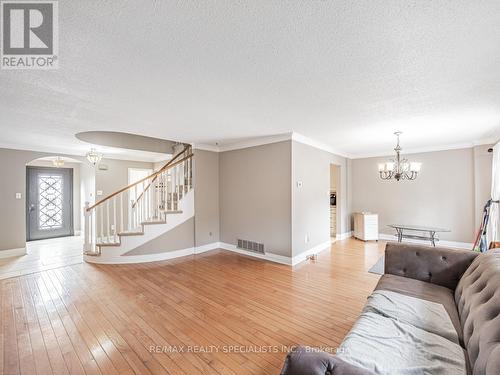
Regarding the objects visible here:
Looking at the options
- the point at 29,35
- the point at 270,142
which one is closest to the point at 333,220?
the point at 270,142

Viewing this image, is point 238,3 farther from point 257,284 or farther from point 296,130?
point 257,284

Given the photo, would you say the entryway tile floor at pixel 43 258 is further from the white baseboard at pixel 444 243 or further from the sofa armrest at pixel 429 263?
the white baseboard at pixel 444 243

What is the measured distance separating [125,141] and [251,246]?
384 centimetres

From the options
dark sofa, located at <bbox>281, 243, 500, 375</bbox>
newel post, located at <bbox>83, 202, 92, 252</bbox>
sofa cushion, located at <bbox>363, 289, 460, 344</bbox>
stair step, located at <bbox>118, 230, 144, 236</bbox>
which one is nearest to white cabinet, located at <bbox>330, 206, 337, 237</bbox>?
dark sofa, located at <bbox>281, 243, 500, 375</bbox>

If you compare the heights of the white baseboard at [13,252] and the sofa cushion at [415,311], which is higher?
the sofa cushion at [415,311]

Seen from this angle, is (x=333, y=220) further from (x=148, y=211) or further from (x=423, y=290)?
(x=148, y=211)

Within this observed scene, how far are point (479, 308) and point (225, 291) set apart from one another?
8.53 ft

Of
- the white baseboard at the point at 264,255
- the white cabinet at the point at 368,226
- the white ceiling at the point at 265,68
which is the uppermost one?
the white ceiling at the point at 265,68

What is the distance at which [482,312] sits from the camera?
1289 millimetres

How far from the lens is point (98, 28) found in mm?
1441

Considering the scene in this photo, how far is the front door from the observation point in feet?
20.7

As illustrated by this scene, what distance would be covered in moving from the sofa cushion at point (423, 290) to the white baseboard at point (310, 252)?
1.98m

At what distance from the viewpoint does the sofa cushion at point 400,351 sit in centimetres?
113

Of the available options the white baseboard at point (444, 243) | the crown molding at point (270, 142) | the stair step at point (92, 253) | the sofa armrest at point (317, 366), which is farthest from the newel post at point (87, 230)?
the white baseboard at point (444, 243)
